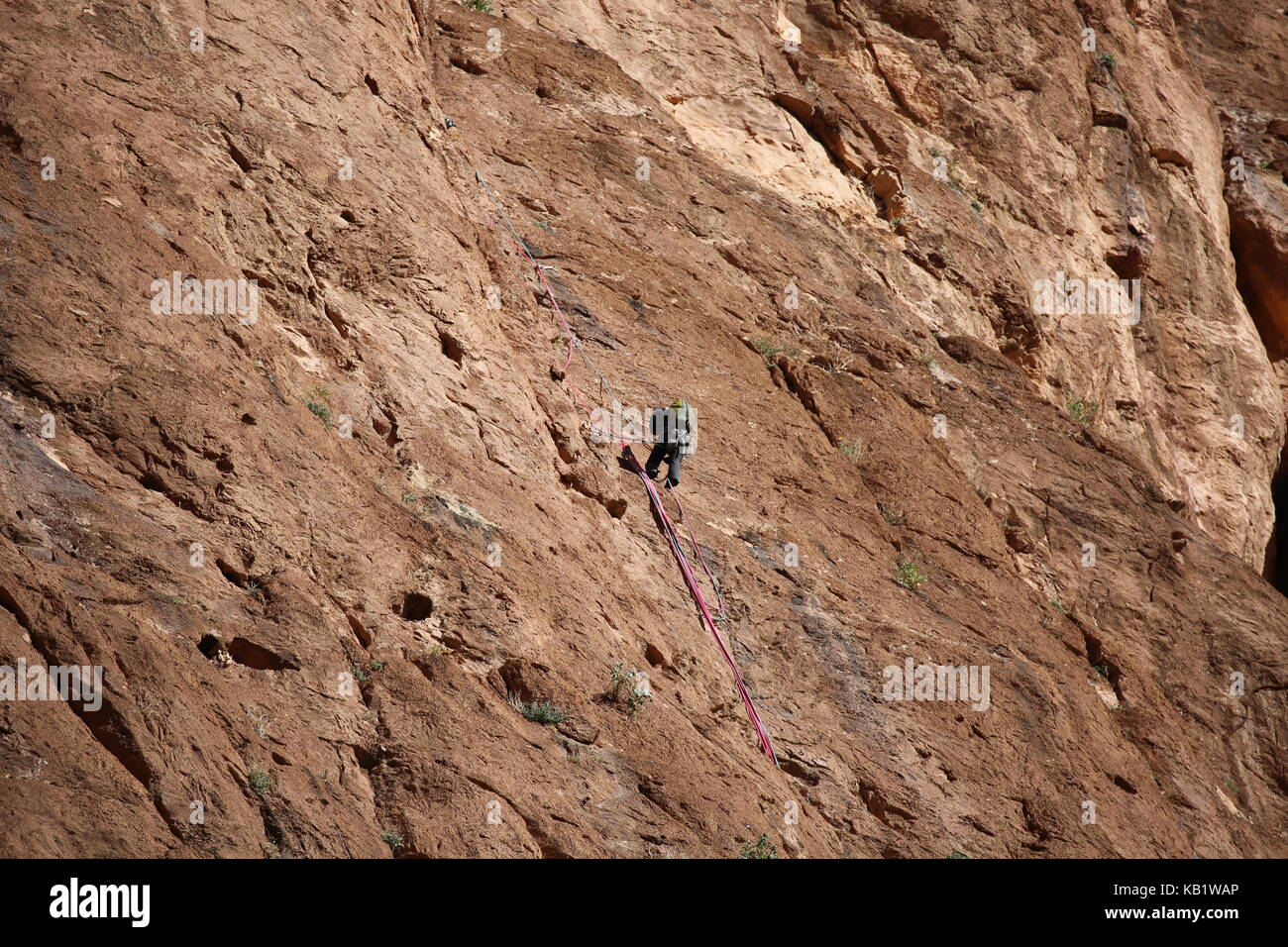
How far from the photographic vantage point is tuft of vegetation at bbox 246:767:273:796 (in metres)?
8.14

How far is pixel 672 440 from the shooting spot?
1372cm

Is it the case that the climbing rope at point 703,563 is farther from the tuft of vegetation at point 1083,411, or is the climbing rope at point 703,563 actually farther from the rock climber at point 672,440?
the tuft of vegetation at point 1083,411

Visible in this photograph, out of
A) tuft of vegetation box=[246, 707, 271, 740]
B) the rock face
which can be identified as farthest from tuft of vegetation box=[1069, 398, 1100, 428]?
tuft of vegetation box=[246, 707, 271, 740]

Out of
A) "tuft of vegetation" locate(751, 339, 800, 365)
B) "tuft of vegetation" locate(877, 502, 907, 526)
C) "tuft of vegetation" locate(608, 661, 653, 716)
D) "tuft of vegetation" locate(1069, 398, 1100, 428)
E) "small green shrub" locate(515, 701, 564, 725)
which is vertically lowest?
"tuft of vegetation" locate(1069, 398, 1100, 428)

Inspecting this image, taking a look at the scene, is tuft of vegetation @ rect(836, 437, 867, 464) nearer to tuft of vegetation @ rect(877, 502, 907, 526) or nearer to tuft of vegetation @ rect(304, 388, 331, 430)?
tuft of vegetation @ rect(877, 502, 907, 526)

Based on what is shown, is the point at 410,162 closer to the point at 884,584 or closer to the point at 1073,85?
the point at 884,584

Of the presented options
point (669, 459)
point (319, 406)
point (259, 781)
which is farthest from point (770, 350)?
point (259, 781)

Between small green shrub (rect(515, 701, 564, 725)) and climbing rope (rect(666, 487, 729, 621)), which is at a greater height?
small green shrub (rect(515, 701, 564, 725))

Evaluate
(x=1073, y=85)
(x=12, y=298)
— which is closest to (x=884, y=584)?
(x=12, y=298)

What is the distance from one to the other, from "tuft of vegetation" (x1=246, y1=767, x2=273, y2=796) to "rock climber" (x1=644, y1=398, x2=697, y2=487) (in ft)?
20.4

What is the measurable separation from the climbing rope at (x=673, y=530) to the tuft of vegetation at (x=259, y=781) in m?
5.14

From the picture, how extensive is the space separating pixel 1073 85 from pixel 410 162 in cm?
1372

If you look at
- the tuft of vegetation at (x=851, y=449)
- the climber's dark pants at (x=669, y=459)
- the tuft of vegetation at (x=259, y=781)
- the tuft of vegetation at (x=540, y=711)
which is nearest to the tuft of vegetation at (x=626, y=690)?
the tuft of vegetation at (x=540, y=711)

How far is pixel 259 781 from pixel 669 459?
649 centimetres
